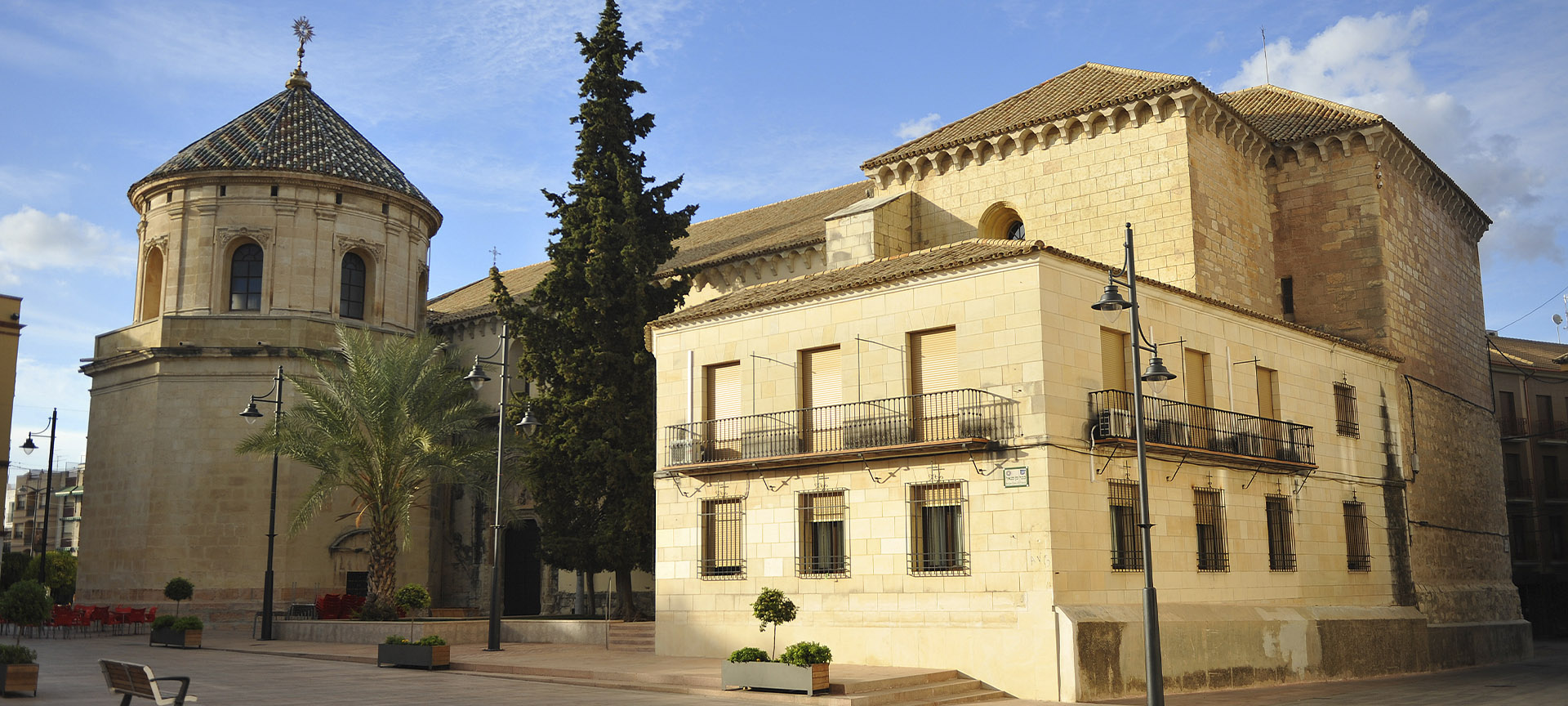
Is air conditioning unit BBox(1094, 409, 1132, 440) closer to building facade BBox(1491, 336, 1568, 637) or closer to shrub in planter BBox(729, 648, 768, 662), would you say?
shrub in planter BBox(729, 648, 768, 662)

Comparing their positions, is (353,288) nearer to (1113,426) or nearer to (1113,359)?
(1113,359)

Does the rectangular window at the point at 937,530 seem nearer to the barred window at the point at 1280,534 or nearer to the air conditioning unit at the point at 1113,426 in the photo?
the air conditioning unit at the point at 1113,426

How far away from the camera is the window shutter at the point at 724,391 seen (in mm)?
21719

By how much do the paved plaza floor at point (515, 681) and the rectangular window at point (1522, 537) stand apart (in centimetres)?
2467

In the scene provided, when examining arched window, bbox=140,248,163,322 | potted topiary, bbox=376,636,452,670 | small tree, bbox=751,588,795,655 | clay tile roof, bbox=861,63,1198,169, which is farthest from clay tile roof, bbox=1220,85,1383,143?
arched window, bbox=140,248,163,322

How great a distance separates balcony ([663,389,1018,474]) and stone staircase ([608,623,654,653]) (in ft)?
13.4

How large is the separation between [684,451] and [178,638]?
12.6 metres

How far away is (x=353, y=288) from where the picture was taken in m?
38.3

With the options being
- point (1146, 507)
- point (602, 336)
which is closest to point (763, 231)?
point (602, 336)

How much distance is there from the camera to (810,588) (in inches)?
785

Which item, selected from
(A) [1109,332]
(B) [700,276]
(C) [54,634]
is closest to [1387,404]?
(A) [1109,332]

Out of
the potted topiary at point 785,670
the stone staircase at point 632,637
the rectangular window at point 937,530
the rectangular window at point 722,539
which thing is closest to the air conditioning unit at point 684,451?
the rectangular window at point 722,539

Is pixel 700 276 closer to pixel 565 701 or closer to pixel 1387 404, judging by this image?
pixel 1387 404

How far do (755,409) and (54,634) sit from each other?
2106cm
